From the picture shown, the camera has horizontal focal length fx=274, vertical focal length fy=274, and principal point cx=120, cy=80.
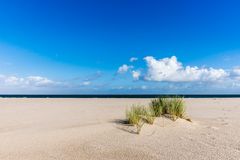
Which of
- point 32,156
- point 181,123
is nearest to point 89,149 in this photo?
point 32,156

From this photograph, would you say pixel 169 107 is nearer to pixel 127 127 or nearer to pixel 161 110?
pixel 161 110

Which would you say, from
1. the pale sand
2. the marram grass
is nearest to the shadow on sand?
the pale sand

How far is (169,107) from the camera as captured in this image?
9.84m

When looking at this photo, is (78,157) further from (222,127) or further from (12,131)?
(222,127)

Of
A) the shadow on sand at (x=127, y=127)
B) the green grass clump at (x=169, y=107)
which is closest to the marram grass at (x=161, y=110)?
the green grass clump at (x=169, y=107)

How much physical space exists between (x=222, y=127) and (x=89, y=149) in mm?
4912

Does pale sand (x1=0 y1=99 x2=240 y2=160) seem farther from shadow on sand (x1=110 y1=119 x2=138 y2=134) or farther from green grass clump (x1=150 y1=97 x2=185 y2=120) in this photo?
green grass clump (x1=150 y1=97 x2=185 y2=120)

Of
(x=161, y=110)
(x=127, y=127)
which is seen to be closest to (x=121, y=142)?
(x=127, y=127)

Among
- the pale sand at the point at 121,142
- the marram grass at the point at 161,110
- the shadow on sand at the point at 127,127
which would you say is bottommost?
the pale sand at the point at 121,142

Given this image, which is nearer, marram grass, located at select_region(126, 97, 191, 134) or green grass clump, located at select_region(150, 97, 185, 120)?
marram grass, located at select_region(126, 97, 191, 134)

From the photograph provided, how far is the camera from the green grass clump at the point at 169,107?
9.68 metres

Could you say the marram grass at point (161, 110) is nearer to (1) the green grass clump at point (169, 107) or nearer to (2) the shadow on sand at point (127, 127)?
(1) the green grass clump at point (169, 107)

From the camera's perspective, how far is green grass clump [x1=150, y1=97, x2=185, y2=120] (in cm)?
968

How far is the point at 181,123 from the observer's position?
9070 mm
